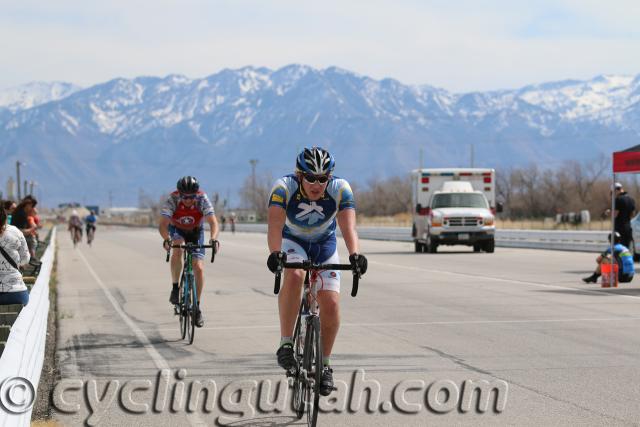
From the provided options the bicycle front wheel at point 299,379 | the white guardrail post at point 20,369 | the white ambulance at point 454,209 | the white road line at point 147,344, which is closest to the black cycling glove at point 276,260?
the bicycle front wheel at point 299,379

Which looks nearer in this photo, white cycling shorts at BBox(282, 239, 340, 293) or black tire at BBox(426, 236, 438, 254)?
white cycling shorts at BBox(282, 239, 340, 293)

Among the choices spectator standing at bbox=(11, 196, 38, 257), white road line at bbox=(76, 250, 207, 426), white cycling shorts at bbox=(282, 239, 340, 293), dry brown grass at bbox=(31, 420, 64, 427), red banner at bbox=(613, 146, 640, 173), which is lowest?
dry brown grass at bbox=(31, 420, 64, 427)

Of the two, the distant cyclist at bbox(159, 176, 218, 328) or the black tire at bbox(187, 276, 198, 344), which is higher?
the distant cyclist at bbox(159, 176, 218, 328)

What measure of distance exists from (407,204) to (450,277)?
125451 mm

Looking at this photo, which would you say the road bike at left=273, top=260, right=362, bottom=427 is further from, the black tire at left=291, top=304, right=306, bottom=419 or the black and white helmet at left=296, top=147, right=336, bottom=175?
the black and white helmet at left=296, top=147, right=336, bottom=175

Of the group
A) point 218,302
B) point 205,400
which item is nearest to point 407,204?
point 218,302

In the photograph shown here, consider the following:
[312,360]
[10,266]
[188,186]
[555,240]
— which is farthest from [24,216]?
[555,240]

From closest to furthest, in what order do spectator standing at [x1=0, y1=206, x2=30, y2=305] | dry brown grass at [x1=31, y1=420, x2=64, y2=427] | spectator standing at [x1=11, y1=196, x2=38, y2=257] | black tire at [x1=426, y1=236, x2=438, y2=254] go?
dry brown grass at [x1=31, y1=420, x2=64, y2=427]
spectator standing at [x1=0, y1=206, x2=30, y2=305]
spectator standing at [x1=11, y1=196, x2=38, y2=257]
black tire at [x1=426, y1=236, x2=438, y2=254]

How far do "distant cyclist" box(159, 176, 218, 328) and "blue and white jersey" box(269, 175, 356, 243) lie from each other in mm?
4879

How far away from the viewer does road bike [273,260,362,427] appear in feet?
25.1

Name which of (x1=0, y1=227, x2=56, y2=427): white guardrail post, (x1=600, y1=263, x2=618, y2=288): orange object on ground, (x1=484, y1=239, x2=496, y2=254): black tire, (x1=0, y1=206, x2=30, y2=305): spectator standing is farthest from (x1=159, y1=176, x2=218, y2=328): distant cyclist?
(x1=484, y1=239, x2=496, y2=254): black tire

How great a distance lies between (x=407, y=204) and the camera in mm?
148625

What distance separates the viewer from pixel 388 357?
11180 millimetres

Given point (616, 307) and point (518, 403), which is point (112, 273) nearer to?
point (616, 307)
